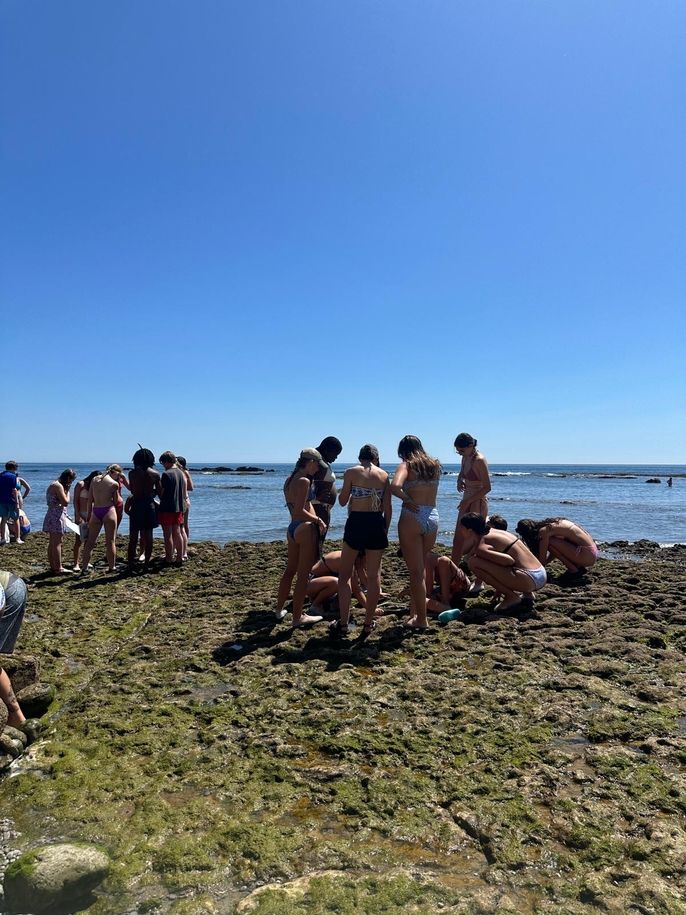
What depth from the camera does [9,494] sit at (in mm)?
13875

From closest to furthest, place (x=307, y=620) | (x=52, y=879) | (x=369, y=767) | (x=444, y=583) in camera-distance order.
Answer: (x=52, y=879)
(x=369, y=767)
(x=307, y=620)
(x=444, y=583)

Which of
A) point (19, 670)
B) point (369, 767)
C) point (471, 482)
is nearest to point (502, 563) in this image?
point (471, 482)

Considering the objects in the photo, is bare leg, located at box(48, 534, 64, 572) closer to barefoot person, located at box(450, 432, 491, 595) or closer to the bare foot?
the bare foot

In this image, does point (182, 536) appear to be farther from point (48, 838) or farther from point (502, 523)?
point (48, 838)

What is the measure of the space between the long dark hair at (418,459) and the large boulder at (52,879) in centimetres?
447

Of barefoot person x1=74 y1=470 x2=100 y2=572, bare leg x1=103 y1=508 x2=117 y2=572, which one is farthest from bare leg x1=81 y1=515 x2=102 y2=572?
barefoot person x1=74 y1=470 x2=100 y2=572

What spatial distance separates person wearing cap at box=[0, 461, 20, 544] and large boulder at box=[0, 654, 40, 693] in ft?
32.2

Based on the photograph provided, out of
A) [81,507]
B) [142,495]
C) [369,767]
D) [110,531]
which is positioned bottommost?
[369,767]

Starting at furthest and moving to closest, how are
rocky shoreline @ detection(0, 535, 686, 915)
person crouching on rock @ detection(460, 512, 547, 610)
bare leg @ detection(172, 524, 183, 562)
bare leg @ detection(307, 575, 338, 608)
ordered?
bare leg @ detection(172, 524, 183, 562) → bare leg @ detection(307, 575, 338, 608) → person crouching on rock @ detection(460, 512, 547, 610) → rocky shoreline @ detection(0, 535, 686, 915)

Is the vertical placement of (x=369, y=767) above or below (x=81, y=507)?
below

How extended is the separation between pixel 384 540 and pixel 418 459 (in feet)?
3.19

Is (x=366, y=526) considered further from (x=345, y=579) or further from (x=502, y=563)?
(x=502, y=563)

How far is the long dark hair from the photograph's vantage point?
6.32m

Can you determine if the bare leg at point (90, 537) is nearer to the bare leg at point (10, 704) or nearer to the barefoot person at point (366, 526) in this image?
the barefoot person at point (366, 526)
